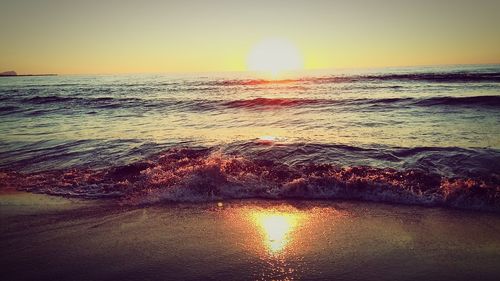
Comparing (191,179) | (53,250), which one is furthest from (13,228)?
(191,179)

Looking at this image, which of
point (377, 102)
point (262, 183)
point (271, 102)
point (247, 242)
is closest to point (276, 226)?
point (247, 242)

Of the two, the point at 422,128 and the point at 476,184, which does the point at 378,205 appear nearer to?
the point at 476,184

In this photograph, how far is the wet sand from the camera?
409 centimetres

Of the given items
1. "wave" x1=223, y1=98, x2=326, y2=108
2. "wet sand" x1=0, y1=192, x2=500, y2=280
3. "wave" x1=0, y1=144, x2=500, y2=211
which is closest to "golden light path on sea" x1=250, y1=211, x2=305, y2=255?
"wet sand" x1=0, y1=192, x2=500, y2=280

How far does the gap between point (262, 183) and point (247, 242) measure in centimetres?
248

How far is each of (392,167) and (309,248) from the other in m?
4.33

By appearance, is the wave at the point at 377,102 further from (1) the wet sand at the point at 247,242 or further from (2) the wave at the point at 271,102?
(1) the wet sand at the point at 247,242

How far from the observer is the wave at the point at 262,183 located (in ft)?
21.1

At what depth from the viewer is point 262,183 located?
7246 millimetres

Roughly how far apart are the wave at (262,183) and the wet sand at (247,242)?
1.31ft

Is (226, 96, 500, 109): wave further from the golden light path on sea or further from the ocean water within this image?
the golden light path on sea

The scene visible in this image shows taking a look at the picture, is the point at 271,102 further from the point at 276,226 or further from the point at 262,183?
the point at 276,226

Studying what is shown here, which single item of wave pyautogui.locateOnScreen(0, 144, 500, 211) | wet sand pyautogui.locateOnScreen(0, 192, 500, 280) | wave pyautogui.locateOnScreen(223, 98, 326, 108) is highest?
wave pyautogui.locateOnScreen(223, 98, 326, 108)

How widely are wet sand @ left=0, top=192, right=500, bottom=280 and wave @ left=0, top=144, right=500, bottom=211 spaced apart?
40 centimetres
